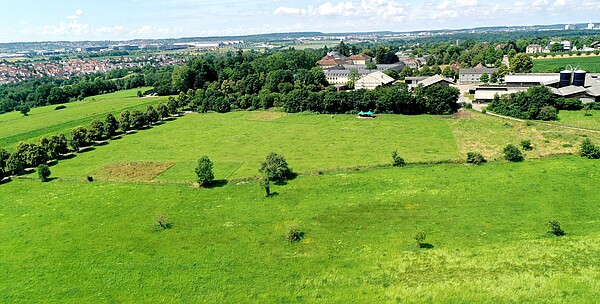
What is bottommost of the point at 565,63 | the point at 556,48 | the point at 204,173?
the point at 204,173

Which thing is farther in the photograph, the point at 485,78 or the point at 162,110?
the point at 485,78

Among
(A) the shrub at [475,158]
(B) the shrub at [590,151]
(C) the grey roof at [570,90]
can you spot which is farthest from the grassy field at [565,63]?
(A) the shrub at [475,158]

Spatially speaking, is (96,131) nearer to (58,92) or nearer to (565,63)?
(58,92)

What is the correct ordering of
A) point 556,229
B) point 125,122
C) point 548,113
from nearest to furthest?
point 556,229
point 548,113
point 125,122

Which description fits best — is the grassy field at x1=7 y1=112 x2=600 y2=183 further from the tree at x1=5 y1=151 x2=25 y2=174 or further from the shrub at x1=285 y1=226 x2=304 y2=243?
the shrub at x1=285 y1=226 x2=304 y2=243

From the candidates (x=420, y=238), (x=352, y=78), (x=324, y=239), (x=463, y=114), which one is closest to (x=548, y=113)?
(x=463, y=114)

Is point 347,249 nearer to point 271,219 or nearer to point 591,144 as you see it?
point 271,219

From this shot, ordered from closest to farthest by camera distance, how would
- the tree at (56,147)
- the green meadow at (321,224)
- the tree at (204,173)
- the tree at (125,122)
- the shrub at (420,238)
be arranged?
the green meadow at (321,224) < the shrub at (420,238) < the tree at (204,173) < the tree at (56,147) < the tree at (125,122)

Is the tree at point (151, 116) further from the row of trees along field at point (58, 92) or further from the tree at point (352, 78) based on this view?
the tree at point (352, 78)
